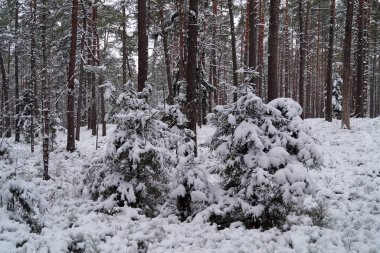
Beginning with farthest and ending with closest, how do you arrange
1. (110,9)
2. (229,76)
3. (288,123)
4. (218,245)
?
(229,76) < (110,9) < (288,123) < (218,245)

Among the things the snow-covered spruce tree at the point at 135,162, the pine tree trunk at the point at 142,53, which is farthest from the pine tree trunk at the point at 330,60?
the snow-covered spruce tree at the point at 135,162

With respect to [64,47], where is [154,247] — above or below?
below

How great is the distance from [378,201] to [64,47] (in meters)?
21.8

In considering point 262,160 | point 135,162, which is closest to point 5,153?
point 135,162

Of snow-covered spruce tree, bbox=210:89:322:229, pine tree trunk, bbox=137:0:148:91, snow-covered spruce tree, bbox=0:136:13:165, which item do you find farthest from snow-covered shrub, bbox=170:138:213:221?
snow-covered spruce tree, bbox=0:136:13:165

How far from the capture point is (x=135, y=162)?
7.70m

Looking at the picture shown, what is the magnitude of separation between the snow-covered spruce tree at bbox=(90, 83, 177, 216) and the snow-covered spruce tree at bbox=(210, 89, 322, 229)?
1.58 metres

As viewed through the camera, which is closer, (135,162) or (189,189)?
(189,189)

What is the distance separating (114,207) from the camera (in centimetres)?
759

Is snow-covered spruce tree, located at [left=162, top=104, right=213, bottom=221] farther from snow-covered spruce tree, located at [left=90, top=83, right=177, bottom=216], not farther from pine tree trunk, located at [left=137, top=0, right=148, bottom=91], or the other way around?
pine tree trunk, located at [left=137, top=0, right=148, bottom=91]

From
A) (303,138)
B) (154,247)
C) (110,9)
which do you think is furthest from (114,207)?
(110,9)

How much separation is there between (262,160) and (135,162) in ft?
10.3

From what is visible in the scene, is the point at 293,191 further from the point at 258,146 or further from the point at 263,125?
the point at 263,125

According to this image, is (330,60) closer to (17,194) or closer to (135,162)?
(135,162)
